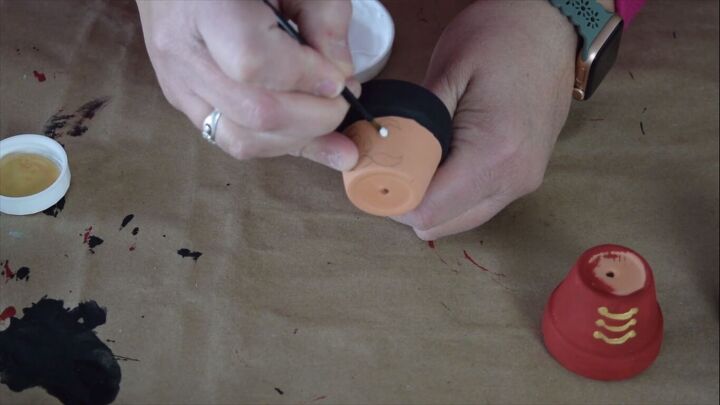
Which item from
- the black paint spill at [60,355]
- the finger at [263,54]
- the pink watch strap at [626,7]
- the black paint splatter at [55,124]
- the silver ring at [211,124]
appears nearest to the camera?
the finger at [263,54]

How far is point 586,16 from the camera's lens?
103 centimetres

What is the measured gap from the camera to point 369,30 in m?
1.28

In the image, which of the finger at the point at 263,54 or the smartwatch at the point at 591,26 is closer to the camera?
the finger at the point at 263,54

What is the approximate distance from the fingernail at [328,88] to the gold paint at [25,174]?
552 millimetres

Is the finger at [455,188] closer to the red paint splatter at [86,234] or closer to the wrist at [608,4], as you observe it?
the wrist at [608,4]

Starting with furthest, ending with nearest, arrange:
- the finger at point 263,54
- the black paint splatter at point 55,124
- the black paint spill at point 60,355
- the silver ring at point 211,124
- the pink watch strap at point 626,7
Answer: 1. the black paint splatter at point 55,124
2. the pink watch strap at point 626,7
3. the black paint spill at point 60,355
4. the silver ring at point 211,124
5. the finger at point 263,54

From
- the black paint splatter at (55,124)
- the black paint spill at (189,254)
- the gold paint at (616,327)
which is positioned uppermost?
the gold paint at (616,327)

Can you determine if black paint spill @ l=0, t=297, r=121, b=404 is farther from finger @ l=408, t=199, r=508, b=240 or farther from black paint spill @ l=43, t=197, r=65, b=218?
finger @ l=408, t=199, r=508, b=240

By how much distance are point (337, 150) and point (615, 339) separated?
16.0 inches

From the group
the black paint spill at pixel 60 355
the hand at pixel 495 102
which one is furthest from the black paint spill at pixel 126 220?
the hand at pixel 495 102

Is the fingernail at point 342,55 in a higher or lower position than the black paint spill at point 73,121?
higher

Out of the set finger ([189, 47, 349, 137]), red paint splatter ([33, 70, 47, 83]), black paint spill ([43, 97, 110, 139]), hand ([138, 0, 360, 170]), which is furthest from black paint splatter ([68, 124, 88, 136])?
finger ([189, 47, 349, 137])

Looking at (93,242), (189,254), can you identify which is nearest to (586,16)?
(189,254)

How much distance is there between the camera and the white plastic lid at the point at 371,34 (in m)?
1.25
